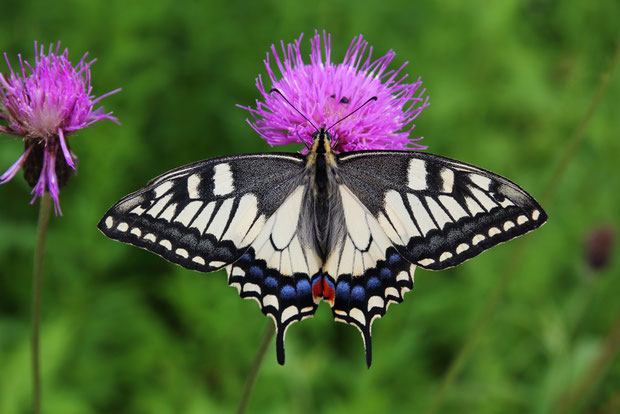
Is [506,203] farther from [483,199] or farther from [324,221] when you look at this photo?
[324,221]

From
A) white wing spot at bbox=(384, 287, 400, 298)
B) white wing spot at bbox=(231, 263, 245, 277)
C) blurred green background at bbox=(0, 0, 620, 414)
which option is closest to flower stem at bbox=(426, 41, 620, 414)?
blurred green background at bbox=(0, 0, 620, 414)

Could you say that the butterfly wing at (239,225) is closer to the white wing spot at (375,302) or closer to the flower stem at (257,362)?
the flower stem at (257,362)

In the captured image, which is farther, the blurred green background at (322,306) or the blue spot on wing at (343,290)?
the blurred green background at (322,306)

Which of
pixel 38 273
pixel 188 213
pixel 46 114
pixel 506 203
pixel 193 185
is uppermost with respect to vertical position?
pixel 46 114

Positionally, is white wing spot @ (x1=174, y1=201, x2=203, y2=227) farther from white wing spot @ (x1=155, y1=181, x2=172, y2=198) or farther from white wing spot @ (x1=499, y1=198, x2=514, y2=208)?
white wing spot @ (x1=499, y1=198, x2=514, y2=208)

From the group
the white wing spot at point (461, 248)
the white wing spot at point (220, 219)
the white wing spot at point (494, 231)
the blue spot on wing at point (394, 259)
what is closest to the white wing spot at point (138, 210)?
the white wing spot at point (220, 219)

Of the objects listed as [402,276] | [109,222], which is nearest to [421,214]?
[402,276]

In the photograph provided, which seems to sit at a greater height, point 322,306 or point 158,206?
point 158,206

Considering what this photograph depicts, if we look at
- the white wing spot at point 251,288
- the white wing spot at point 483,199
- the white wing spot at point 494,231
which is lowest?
the white wing spot at point 251,288
